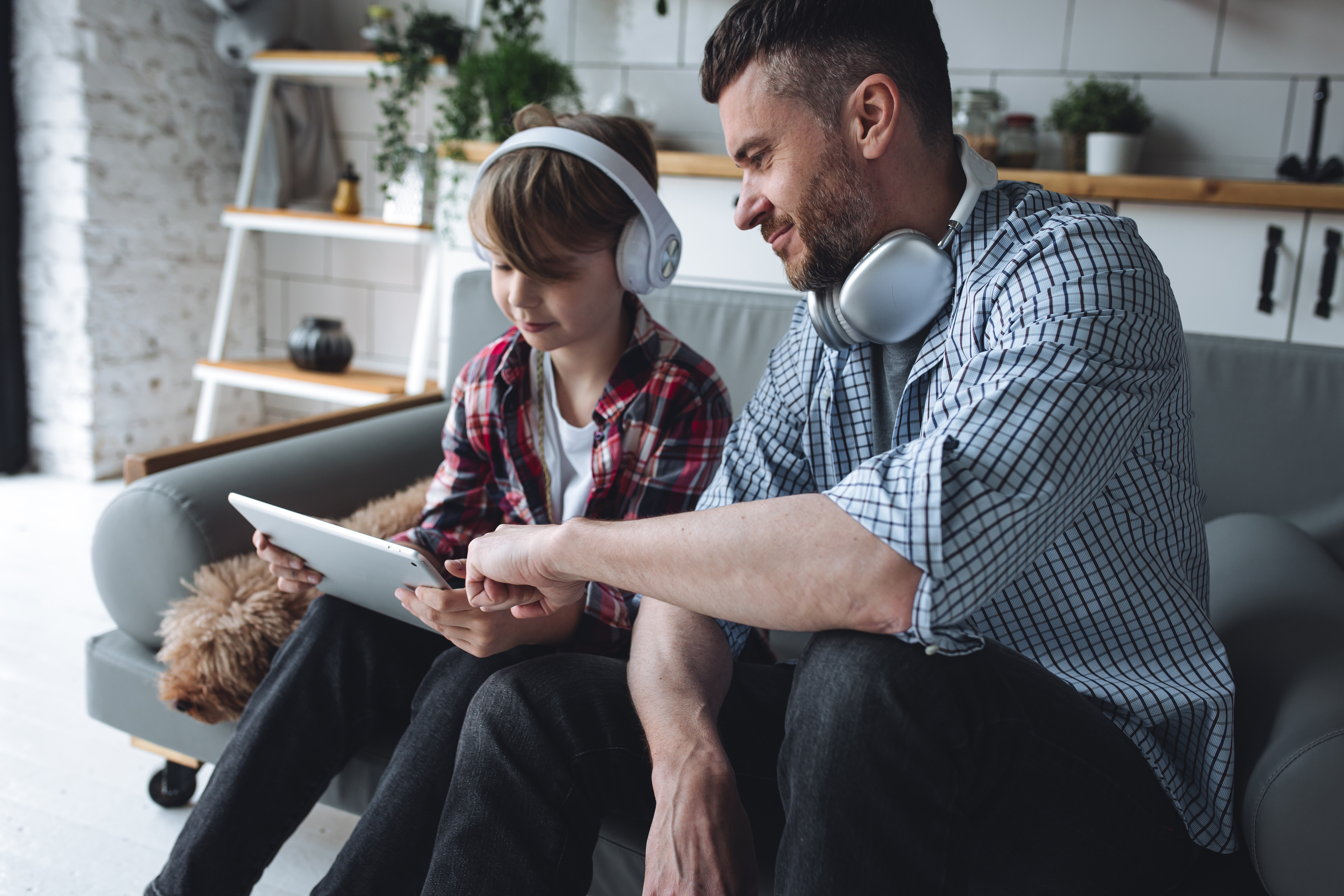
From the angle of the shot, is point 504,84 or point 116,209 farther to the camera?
point 116,209

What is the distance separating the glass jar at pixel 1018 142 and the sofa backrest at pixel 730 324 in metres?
1.19

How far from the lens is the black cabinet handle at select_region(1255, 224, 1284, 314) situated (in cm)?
204

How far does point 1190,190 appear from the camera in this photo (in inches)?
80.7

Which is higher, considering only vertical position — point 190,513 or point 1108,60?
point 1108,60

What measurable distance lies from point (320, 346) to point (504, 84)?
38.7 inches

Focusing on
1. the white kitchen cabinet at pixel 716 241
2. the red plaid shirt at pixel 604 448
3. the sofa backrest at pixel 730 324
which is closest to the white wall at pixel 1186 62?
the white kitchen cabinet at pixel 716 241

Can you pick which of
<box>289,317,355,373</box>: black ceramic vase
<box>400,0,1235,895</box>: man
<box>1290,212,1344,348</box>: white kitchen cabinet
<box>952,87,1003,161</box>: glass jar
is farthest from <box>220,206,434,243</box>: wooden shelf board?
<box>1290,212,1344,348</box>: white kitchen cabinet

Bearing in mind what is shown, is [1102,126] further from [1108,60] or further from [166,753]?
[166,753]

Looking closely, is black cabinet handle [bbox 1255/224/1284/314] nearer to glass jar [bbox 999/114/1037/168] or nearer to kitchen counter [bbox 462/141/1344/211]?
kitchen counter [bbox 462/141/1344/211]

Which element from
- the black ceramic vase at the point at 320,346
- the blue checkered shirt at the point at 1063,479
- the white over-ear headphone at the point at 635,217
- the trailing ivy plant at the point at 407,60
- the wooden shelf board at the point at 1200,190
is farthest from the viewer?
Answer: the black ceramic vase at the point at 320,346

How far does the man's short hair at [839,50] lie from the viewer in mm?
934

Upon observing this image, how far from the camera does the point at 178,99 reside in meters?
3.24

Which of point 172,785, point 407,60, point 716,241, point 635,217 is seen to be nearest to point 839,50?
point 635,217

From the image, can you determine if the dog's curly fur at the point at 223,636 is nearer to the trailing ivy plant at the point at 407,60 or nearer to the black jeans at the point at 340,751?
the black jeans at the point at 340,751
